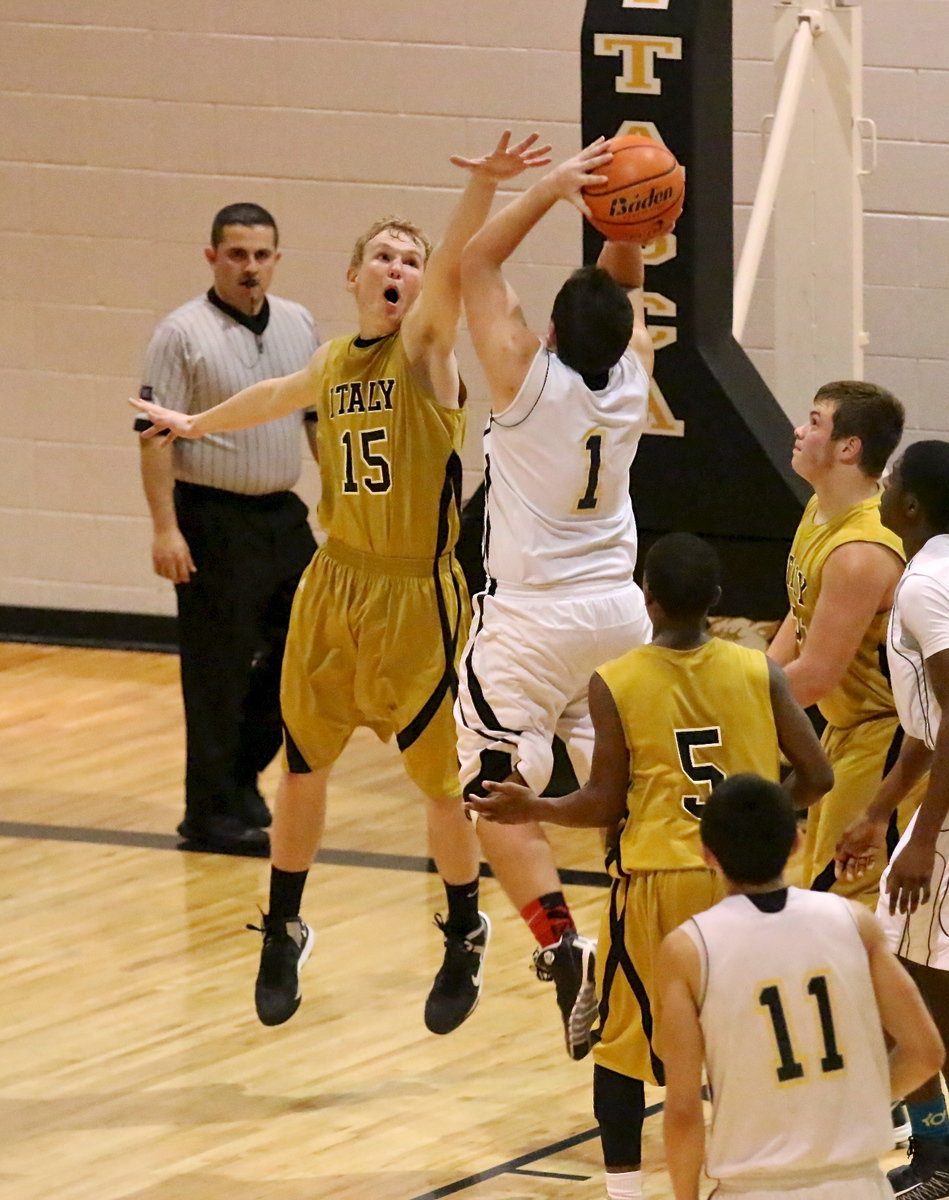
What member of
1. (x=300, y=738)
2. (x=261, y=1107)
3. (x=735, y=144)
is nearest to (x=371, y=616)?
(x=300, y=738)

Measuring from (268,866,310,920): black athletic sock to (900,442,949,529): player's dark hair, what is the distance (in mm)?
1972

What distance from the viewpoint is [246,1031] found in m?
5.92

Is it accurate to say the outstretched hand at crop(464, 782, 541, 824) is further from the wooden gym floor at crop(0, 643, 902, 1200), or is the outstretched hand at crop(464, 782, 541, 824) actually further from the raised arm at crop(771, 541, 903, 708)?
the wooden gym floor at crop(0, 643, 902, 1200)

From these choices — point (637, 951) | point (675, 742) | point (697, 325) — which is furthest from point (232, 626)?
point (675, 742)

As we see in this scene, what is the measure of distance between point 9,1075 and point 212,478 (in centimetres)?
252

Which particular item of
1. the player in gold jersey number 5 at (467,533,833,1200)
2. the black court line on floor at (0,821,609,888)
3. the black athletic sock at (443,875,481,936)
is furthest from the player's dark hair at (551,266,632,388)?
the black court line on floor at (0,821,609,888)

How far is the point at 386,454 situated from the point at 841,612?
1206 mm

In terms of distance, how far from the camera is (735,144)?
886 centimetres

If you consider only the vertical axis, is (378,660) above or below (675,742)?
below

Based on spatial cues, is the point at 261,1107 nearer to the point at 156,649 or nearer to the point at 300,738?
the point at 300,738

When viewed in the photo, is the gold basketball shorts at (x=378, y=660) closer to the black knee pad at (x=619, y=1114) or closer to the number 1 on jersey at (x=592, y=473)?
the number 1 on jersey at (x=592, y=473)

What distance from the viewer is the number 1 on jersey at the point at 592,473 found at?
15.4ft

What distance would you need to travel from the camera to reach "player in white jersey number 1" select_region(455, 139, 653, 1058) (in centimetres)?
465

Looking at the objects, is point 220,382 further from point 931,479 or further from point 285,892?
point 931,479
